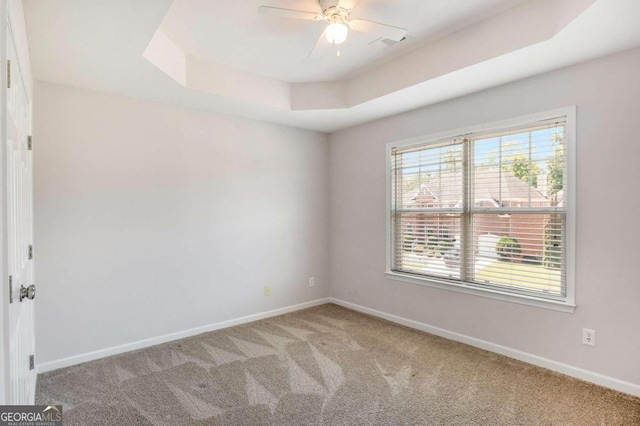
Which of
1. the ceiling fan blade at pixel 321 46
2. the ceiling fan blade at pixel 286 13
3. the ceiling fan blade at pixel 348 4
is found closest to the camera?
the ceiling fan blade at pixel 286 13

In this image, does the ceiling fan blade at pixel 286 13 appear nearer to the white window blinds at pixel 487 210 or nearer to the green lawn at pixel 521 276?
the white window blinds at pixel 487 210

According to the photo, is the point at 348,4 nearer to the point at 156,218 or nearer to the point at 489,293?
the point at 156,218

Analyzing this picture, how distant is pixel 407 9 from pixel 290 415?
286 cm

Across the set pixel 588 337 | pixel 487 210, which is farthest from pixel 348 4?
pixel 588 337

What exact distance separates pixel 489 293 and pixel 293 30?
284 cm

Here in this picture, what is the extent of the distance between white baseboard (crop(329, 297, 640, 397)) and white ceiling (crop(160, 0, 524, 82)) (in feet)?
9.00

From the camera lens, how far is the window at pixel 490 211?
2771mm

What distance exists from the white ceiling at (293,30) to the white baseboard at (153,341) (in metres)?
2.73

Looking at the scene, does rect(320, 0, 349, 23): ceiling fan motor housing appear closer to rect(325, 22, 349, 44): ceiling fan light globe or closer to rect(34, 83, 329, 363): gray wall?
rect(325, 22, 349, 44): ceiling fan light globe

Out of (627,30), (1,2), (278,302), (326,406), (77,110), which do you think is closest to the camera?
(1,2)

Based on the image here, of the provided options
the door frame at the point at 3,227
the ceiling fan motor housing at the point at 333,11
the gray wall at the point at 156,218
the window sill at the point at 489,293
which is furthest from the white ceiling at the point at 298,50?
the window sill at the point at 489,293

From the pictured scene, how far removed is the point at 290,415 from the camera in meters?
2.22

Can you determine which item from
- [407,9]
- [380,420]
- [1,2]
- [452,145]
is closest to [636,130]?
[452,145]

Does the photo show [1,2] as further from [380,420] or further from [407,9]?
[380,420]
